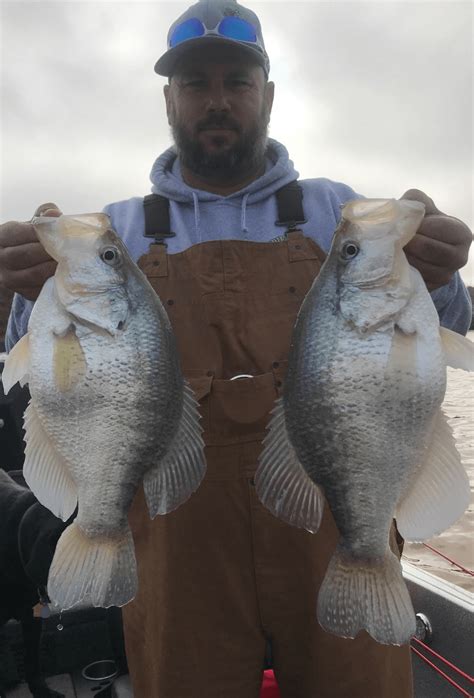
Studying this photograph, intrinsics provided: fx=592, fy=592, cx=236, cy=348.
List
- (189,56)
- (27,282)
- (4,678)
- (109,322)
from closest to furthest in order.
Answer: (109,322)
(27,282)
(189,56)
(4,678)

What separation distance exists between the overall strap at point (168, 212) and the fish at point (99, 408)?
708 millimetres

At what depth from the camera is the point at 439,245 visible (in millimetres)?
2066

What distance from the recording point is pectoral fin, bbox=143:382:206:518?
1.94m

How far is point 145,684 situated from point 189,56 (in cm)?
295

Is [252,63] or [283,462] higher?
[252,63]

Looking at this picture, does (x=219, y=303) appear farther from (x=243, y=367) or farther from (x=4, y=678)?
(x=4, y=678)

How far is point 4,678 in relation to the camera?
141 inches

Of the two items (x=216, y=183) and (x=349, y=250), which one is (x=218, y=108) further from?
(x=349, y=250)

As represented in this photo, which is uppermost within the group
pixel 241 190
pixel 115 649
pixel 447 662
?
pixel 241 190

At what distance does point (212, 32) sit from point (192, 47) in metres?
0.12

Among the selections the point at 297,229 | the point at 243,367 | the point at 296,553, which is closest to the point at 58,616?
the point at 296,553

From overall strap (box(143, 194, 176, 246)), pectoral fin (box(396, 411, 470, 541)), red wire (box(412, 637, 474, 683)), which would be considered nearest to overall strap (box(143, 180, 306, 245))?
overall strap (box(143, 194, 176, 246))

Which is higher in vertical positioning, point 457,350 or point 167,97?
point 167,97

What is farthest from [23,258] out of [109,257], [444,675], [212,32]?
[444,675]
